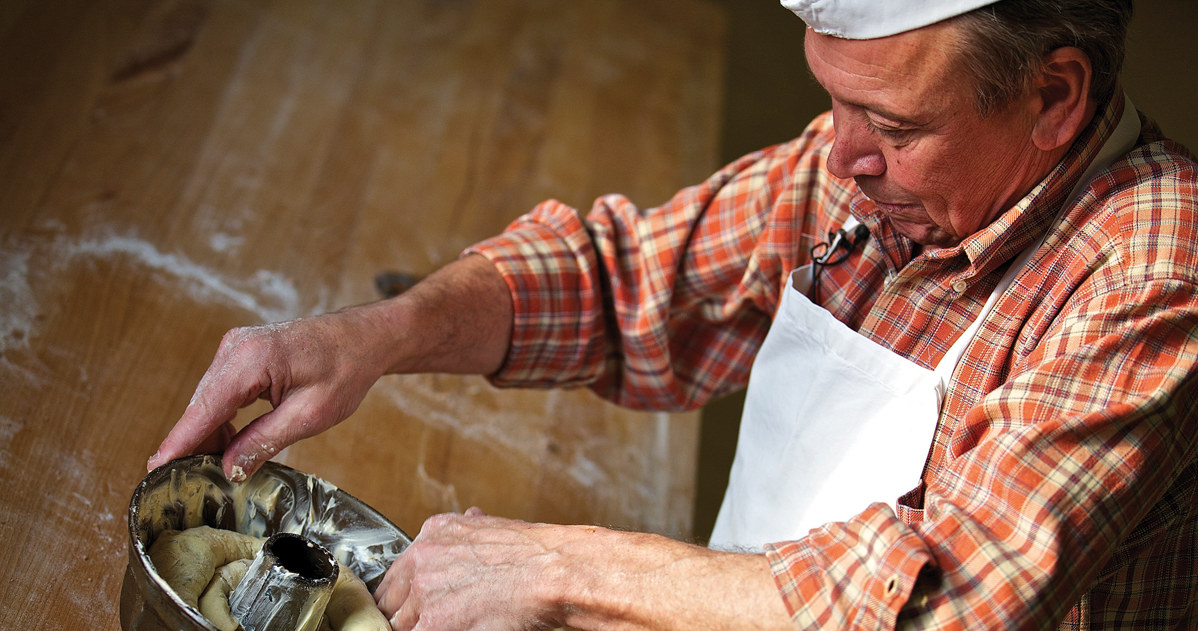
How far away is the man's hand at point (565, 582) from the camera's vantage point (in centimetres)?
88

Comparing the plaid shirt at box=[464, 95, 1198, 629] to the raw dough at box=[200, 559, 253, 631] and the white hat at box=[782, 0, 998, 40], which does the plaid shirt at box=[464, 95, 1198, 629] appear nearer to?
the white hat at box=[782, 0, 998, 40]

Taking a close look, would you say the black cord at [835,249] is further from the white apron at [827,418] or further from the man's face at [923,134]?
the man's face at [923,134]

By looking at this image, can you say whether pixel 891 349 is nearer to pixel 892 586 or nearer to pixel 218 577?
pixel 892 586

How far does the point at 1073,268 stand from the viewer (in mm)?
1042

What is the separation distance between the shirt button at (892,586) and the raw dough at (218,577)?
512mm

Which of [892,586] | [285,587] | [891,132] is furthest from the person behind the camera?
[891,132]

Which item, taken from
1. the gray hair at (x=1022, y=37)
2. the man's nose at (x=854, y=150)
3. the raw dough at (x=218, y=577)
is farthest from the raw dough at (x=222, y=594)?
the gray hair at (x=1022, y=37)

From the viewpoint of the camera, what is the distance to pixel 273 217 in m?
1.76

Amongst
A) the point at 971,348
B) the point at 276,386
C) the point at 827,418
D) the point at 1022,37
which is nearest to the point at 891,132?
the point at 1022,37

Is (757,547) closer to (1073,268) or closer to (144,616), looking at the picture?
(1073,268)

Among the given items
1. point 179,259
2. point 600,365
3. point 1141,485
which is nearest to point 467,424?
point 600,365

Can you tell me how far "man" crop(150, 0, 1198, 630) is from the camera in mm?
856

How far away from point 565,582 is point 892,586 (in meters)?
0.30

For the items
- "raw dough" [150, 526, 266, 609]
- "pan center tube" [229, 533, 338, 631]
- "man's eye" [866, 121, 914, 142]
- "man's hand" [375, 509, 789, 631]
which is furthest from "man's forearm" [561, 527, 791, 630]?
"man's eye" [866, 121, 914, 142]
